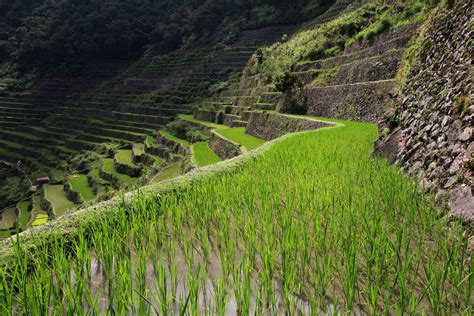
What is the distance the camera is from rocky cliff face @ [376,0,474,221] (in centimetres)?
404

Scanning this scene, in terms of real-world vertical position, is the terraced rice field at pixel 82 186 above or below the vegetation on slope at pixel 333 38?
below

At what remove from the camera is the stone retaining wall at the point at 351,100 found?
16.0 m

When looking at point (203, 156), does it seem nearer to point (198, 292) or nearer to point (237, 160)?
point (237, 160)

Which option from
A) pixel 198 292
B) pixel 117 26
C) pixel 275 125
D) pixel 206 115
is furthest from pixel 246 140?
pixel 117 26

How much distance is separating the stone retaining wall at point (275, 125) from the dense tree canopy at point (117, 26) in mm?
36834

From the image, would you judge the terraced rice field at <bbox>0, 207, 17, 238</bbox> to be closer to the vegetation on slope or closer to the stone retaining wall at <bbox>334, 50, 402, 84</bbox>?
the vegetation on slope

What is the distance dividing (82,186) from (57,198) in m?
1.70

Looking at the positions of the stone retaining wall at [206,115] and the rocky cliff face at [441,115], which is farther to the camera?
the stone retaining wall at [206,115]

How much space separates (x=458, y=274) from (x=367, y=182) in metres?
2.78

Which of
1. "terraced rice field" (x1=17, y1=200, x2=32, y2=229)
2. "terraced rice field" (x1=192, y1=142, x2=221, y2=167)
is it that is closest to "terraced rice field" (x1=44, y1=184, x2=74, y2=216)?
"terraced rice field" (x1=17, y1=200, x2=32, y2=229)

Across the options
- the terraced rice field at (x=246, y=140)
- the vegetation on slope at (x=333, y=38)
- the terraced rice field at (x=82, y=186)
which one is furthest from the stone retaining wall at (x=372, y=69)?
the terraced rice field at (x=82, y=186)

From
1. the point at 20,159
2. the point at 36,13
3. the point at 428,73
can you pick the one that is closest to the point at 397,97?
the point at 428,73

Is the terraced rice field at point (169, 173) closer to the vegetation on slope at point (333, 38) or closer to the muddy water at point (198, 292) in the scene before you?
the vegetation on slope at point (333, 38)

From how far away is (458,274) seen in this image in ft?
7.94
